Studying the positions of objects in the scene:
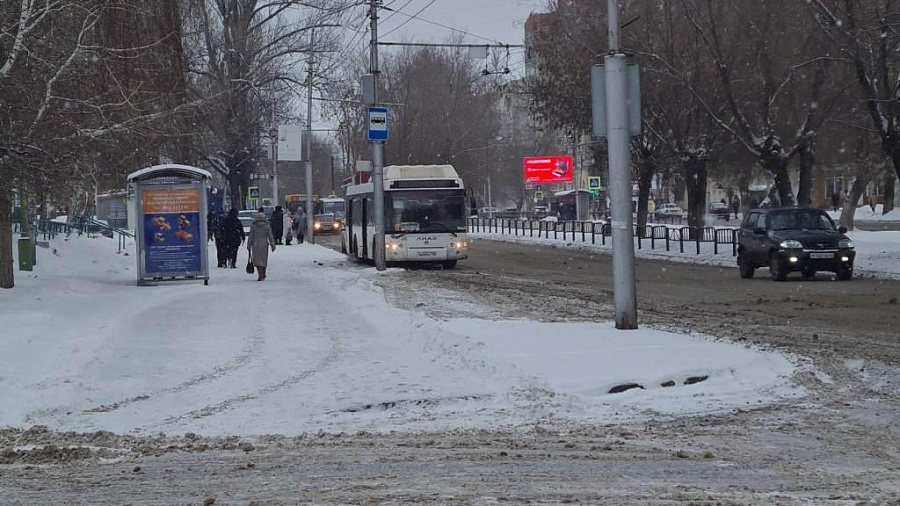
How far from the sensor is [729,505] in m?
5.98

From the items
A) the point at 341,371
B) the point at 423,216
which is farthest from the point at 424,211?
the point at 341,371

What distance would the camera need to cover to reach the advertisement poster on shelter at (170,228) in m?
23.1

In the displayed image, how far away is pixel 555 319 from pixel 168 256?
1090 cm

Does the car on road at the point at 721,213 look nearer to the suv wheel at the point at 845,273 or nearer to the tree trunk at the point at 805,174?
the tree trunk at the point at 805,174

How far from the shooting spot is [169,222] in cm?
2323

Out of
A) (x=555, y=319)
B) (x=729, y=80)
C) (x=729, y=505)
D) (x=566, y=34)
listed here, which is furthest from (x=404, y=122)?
(x=729, y=505)

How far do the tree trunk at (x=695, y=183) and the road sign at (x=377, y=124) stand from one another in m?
15.5

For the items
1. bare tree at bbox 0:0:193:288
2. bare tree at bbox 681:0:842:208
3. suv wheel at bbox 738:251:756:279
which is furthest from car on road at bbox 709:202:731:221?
bare tree at bbox 0:0:193:288

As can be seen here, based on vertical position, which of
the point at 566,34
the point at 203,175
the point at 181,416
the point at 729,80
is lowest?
the point at 181,416

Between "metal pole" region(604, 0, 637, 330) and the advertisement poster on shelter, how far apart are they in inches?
490

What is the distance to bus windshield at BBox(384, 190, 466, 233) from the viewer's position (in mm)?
30391

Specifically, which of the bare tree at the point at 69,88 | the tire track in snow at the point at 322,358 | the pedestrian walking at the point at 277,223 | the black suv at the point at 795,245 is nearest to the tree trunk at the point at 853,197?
the black suv at the point at 795,245

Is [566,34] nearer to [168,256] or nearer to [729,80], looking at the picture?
[729,80]

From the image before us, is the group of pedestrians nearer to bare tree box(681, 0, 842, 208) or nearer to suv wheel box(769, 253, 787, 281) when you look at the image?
suv wheel box(769, 253, 787, 281)
